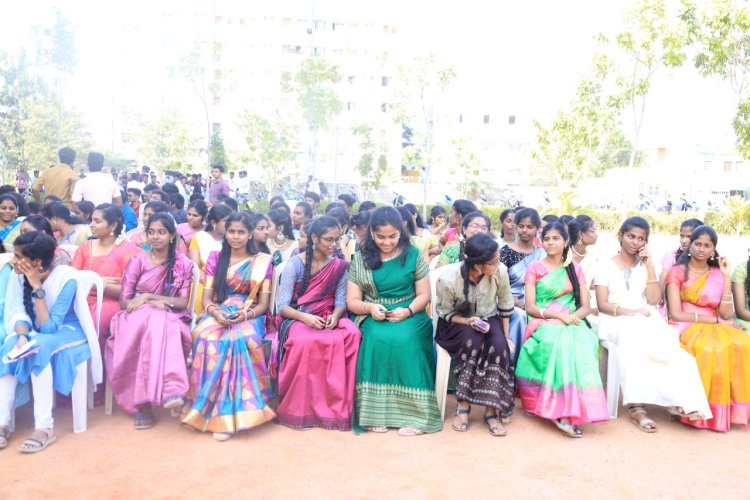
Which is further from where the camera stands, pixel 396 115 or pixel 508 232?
pixel 396 115

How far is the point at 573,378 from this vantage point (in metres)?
4.20

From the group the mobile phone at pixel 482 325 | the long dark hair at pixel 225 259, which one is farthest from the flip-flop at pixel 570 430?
the long dark hair at pixel 225 259

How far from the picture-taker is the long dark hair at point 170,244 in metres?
4.49

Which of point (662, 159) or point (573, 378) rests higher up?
point (662, 159)

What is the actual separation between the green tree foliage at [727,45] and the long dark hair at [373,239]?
52.1ft

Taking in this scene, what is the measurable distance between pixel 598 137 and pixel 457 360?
58.6 feet

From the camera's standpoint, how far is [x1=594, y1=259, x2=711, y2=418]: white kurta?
4.25 m

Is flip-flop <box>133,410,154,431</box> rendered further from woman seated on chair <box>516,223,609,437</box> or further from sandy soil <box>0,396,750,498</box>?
woman seated on chair <box>516,223,609,437</box>

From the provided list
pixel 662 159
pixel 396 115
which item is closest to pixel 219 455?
pixel 396 115

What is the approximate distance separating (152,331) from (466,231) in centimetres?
253

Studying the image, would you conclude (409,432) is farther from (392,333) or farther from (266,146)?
(266,146)

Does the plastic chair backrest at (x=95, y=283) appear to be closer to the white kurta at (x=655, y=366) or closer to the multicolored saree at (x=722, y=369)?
the white kurta at (x=655, y=366)

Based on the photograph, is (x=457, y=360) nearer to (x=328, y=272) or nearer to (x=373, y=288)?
(x=373, y=288)

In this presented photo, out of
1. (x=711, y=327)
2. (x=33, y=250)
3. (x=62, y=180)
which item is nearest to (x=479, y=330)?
(x=711, y=327)
